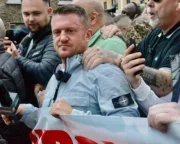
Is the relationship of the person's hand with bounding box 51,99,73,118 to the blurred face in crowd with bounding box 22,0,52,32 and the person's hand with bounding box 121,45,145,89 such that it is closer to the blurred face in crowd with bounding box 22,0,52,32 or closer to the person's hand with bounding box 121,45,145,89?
the person's hand with bounding box 121,45,145,89

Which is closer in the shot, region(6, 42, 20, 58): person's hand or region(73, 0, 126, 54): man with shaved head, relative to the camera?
region(73, 0, 126, 54): man with shaved head

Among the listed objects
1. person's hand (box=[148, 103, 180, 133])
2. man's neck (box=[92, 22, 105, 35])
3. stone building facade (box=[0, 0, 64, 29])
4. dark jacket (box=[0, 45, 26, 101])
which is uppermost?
person's hand (box=[148, 103, 180, 133])

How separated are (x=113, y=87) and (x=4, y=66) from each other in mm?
1243

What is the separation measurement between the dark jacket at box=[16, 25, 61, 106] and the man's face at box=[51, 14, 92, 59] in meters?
0.74

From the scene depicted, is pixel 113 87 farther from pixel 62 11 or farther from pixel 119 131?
pixel 62 11

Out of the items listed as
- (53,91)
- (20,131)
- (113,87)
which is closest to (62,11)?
(53,91)

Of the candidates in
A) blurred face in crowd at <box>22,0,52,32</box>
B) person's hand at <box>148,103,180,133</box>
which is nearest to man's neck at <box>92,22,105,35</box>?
blurred face in crowd at <box>22,0,52,32</box>

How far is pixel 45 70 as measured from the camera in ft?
11.3

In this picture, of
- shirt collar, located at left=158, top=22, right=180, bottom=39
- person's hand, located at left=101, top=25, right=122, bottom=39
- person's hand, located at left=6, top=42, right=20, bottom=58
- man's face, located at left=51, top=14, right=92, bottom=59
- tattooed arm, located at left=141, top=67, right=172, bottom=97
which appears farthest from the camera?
person's hand, located at left=6, top=42, right=20, bottom=58

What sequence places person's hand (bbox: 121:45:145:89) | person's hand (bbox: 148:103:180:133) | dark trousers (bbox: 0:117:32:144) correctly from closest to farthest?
person's hand (bbox: 148:103:180:133), person's hand (bbox: 121:45:145:89), dark trousers (bbox: 0:117:32:144)

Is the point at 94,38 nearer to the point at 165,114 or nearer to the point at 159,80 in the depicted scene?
the point at 159,80

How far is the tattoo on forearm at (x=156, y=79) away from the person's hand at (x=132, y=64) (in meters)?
0.26

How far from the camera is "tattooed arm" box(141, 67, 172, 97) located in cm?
253

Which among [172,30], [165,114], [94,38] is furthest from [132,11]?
[165,114]
